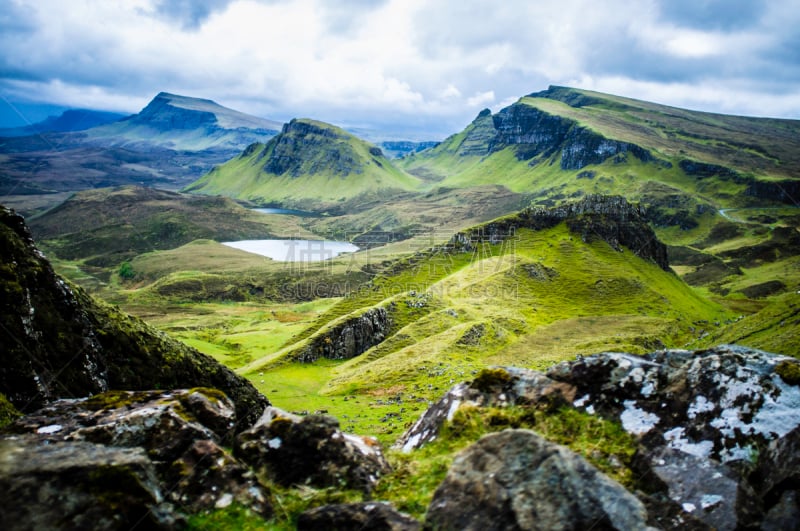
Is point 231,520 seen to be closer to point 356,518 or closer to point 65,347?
point 356,518

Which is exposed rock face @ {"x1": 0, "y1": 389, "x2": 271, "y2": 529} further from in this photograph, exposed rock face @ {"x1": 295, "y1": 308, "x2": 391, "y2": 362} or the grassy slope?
exposed rock face @ {"x1": 295, "y1": 308, "x2": 391, "y2": 362}

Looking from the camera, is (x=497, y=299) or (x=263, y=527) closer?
(x=263, y=527)

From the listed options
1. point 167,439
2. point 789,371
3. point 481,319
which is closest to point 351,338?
point 481,319

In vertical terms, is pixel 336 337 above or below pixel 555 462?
below

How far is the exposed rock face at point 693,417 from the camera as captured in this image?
10734 millimetres

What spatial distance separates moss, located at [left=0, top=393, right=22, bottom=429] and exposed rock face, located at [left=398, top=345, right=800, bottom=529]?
12.7 metres

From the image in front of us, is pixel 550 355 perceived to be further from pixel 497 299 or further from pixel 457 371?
pixel 497 299

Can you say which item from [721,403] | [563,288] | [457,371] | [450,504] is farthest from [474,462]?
[563,288]

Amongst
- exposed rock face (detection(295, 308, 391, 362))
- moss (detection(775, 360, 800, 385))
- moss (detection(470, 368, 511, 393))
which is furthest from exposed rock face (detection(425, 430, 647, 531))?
exposed rock face (detection(295, 308, 391, 362))

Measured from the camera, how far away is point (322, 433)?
14.2 m

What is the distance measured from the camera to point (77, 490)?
9.85 m

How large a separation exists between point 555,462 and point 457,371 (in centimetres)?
6111

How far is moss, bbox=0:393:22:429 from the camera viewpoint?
13354 mm

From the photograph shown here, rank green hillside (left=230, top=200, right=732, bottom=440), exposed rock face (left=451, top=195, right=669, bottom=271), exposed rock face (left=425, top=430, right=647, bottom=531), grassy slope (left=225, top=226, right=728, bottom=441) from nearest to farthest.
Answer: exposed rock face (left=425, top=430, right=647, bottom=531) → grassy slope (left=225, top=226, right=728, bottom=441) → green hillside (left=230, top=200, right=732, bottom=440) → exposed rock face (left=451, top=195, right=669, bottom=271)
